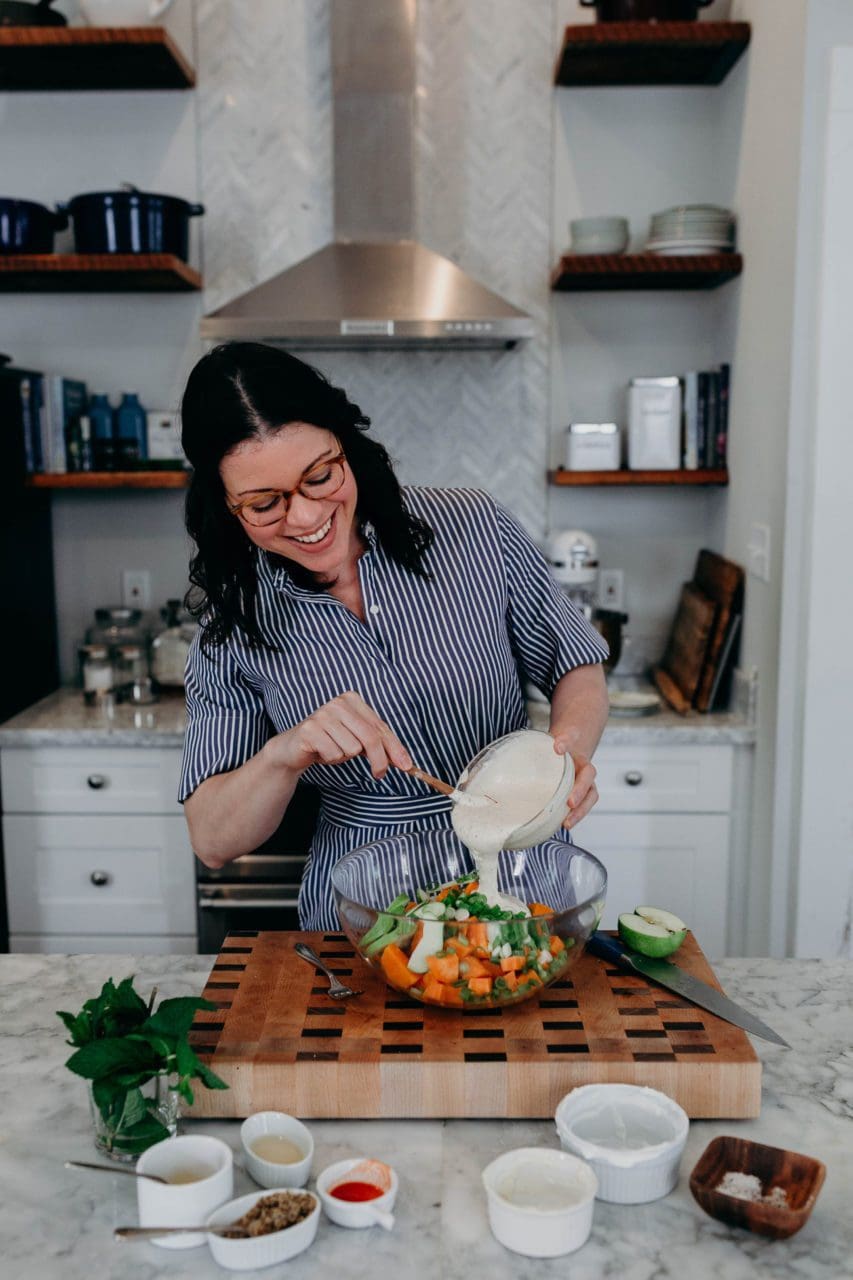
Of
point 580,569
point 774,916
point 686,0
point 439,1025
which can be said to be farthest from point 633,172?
point 439,1025

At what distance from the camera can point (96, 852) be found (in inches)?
110

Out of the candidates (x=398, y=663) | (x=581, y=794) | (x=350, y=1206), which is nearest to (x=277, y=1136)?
(x=350, y=1206)

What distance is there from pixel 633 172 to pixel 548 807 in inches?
93.2

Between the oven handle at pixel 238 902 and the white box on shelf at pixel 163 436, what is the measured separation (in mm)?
1169

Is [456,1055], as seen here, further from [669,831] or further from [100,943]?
[100,943]

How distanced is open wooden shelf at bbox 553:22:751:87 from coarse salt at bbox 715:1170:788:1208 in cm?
257

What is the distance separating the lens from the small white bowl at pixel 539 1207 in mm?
905

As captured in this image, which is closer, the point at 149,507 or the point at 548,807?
the point at 548,807

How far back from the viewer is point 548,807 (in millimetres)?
1270

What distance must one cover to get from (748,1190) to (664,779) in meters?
1.81

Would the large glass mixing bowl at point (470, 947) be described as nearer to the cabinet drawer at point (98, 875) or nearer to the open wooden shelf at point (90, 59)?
the cabinet drawer at point (98, 875)

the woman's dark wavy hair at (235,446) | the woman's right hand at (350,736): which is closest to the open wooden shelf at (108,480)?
the woman's dark wavy hair at (235,446)

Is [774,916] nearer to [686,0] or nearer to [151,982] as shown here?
[151,982]

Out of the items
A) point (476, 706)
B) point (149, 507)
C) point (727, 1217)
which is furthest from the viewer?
point (149, 507)
